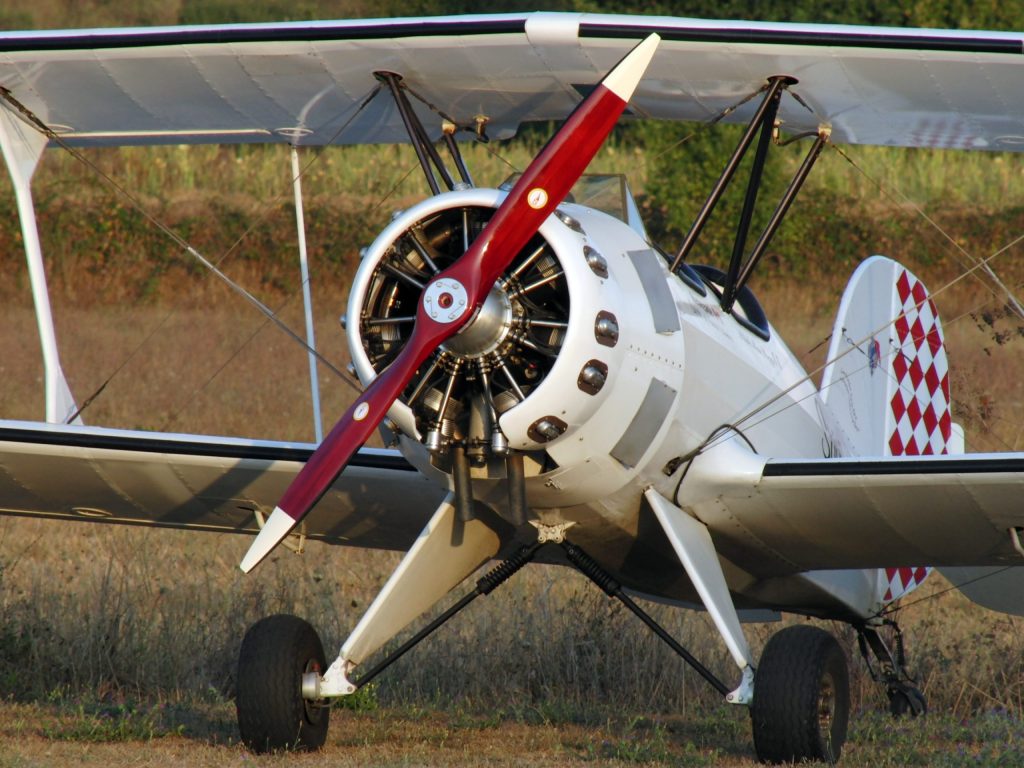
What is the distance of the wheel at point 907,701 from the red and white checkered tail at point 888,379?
468mm

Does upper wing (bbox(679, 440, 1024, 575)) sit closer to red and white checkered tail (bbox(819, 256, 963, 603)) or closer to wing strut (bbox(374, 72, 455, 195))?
red and white checkered tail (bbox(819, 256, 963, 603))

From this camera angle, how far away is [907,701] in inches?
318

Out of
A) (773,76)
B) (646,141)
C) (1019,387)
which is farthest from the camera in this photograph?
(646,141)

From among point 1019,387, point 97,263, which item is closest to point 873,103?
point 1019,387

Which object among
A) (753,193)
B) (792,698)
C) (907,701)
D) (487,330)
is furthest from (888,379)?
(487,330)

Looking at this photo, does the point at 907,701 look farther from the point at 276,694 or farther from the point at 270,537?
the point at 270,537

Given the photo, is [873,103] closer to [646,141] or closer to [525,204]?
[525,204]

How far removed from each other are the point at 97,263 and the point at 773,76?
Result: 1682 cm

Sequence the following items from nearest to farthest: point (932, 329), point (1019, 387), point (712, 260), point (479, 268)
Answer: point (479, 268) → point (932, 329) → point (1019, 387) → point (712, 260)

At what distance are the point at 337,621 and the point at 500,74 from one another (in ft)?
11.2

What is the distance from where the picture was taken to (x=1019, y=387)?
56.2 ft

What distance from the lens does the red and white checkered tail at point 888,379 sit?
8.30 meters

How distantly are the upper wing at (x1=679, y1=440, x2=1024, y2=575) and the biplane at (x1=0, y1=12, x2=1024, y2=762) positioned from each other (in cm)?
1

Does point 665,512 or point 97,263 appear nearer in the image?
point 665,512
